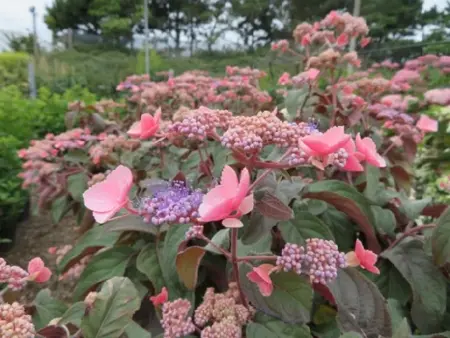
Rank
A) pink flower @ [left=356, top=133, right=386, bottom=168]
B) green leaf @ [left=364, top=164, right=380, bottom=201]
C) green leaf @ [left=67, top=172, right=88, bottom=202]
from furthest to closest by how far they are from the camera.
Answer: green leaf @ [left=67, top=172, right=88, bottom=202] → green leaf @ [left=364, top=164, right=380, bottom=201] → pink flower @ [left=356, top=133, right=386, bottom=168]

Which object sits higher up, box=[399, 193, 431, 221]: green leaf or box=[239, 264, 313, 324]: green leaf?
box=[239, 264, 313, 324]: green leaf

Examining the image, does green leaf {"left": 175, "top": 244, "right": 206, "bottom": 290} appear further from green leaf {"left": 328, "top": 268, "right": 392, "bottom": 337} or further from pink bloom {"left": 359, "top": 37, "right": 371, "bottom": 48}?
pink bloom {"left": 359, "top": 37, "right": 371, "bottom": 48}

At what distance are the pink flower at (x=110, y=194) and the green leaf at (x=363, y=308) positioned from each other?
27 cm

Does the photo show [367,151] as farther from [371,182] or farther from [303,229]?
[371,182]

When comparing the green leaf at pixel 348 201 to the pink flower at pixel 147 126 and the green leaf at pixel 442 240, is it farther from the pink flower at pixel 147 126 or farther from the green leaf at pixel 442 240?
the pink flower at pixel 147 126

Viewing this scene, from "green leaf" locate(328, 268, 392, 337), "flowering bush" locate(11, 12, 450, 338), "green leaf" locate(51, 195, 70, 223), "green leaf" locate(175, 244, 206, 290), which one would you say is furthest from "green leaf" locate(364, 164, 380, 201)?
"green leaf" locate(51, 195, 70, 223)

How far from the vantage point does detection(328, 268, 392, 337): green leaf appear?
54 centimetres

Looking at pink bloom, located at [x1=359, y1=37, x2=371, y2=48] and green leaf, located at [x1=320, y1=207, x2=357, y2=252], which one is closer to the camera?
green leaf, located at [x1=320, y1=207, x2=357, y2=252]

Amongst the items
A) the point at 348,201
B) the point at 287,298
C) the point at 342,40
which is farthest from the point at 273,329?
the point at 342,40

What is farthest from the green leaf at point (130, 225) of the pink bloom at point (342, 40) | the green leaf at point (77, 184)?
the pink bloom at point (342, 40)

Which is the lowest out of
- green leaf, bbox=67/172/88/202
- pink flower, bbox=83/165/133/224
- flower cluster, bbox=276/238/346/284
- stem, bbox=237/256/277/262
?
green leaf, bbox=67/172/88/202

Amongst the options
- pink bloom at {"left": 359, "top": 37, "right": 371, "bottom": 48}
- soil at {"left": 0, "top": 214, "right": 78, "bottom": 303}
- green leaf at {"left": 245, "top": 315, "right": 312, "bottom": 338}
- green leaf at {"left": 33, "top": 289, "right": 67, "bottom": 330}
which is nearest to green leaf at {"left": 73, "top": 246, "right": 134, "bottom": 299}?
green leaf at {"left": 33, "top": 289, "right": 67, "bottom": 330}

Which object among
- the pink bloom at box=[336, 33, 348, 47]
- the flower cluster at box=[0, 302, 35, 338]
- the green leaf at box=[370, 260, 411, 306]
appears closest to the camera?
the flower cluster at box=[0, 302, 35, 338]

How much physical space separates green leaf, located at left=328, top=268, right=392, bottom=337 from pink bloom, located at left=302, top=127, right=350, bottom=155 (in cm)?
20
